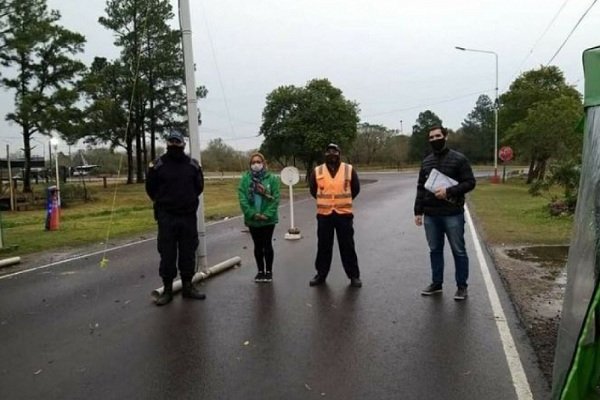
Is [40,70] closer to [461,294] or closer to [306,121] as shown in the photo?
[306,121]

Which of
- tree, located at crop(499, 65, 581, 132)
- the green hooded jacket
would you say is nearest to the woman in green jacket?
the green hooded jacket

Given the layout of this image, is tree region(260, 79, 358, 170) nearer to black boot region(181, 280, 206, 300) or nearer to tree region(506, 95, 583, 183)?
tree region(506, 95, 583, 183)

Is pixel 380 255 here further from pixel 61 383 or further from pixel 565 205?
pixel 565 205

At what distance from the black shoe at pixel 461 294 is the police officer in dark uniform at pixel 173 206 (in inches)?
119

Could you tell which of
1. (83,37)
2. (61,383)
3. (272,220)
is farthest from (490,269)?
(83,37)

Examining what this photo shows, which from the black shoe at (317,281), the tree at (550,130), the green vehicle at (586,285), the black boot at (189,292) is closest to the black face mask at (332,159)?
the black shoe at (317,281)

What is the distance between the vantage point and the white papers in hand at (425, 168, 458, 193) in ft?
21.9

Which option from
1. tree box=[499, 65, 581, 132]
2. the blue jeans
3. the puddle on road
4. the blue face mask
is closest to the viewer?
the blue jeans

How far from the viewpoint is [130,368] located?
466cm

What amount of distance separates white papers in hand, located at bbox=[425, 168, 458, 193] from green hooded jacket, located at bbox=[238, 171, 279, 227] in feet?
6.82

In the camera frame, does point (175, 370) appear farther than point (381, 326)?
No

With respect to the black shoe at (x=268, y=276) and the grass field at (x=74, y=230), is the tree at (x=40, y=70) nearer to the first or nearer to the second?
the grass field at (x=74, y=230)

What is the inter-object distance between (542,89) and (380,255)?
3386cm

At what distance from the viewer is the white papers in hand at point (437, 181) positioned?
6679mm
